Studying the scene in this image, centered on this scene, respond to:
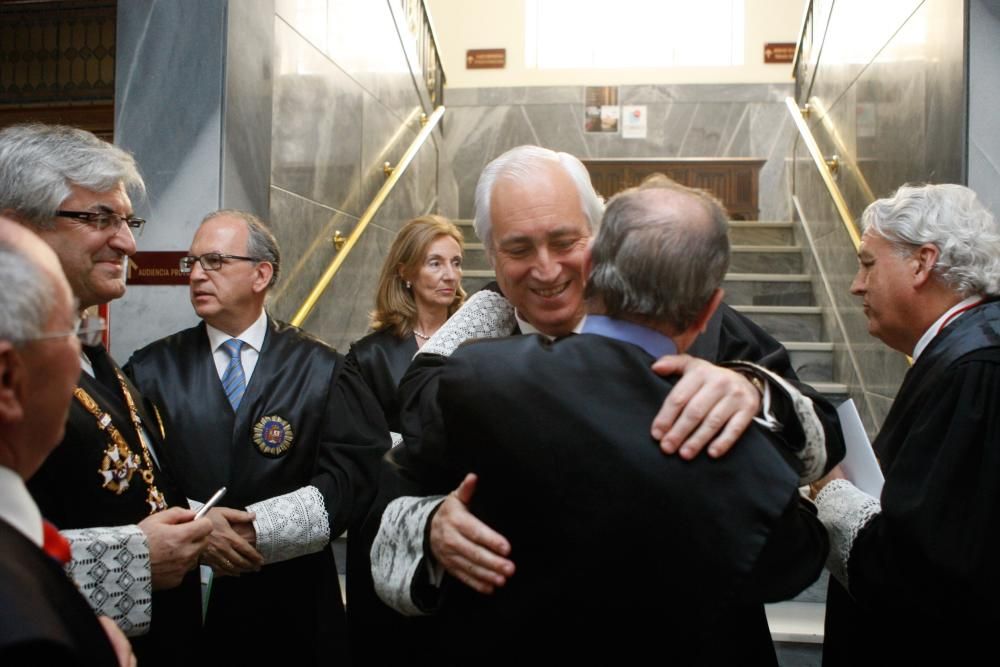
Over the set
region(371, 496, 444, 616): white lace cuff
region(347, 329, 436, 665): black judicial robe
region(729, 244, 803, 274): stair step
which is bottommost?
region(347, 329, 436, 665): black judicial robe

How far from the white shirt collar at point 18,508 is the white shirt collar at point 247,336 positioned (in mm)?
1771

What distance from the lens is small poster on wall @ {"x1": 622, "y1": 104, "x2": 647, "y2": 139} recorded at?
11453 millimetres

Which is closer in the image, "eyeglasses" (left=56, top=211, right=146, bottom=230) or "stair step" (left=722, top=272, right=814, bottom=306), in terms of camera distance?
"eyeglasses" (left=56, top=211, right=146, bottom=230)

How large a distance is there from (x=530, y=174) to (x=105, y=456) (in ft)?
3.58

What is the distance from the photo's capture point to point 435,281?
3.68m

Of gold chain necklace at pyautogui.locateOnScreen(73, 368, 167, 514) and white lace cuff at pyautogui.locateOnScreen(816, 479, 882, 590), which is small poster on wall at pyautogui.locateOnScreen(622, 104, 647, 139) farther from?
gold chain necklace at pyautogui.locateOnScreen(73, 368, 167, 514)

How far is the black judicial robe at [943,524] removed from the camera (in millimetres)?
1663

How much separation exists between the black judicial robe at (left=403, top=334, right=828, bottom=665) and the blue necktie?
1.53 metres

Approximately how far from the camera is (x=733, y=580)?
1.19 metres

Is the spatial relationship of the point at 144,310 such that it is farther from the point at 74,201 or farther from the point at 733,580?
the point at 733,580

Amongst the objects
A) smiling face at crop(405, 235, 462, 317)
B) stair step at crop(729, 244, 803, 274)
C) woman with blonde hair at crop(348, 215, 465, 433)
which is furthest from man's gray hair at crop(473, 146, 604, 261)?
stair step at crop(729, 244, 803, 274)

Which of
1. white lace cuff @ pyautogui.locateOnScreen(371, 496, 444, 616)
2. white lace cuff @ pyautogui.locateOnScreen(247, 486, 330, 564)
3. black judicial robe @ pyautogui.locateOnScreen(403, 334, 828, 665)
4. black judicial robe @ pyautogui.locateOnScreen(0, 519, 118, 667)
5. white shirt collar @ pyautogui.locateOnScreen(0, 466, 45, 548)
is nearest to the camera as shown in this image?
black judicial robe @ pyautogui.locateOnScreen(0, 519, 118, 667)

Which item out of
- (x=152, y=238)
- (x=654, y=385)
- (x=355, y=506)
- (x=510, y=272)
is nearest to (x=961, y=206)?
(x=510, y=272)

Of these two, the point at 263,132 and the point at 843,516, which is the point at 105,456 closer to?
the point at 843,516
